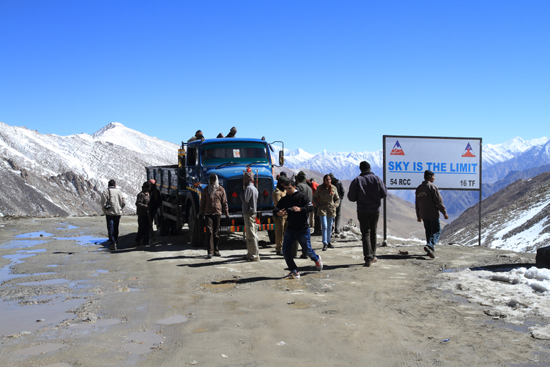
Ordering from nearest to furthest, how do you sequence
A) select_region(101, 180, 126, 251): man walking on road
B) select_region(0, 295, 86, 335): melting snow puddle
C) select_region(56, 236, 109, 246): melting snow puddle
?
select_region(0, 295, 86, 335): melting snow puddle → select_region(101, 180, 126, 251): man walking on road → select_region(56, 236, 109, 246): melting snow puddle

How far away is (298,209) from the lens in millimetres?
8602

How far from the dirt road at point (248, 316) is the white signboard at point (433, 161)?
3.02 meters

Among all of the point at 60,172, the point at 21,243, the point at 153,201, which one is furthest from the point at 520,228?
the point at 60,172

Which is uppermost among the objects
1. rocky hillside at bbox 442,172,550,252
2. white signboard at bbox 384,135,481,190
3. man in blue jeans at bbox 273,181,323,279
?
white signboard at bbox 384,135,481,190

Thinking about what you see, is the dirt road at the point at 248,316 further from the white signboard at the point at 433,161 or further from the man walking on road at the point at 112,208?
the white signboard at the point at 433,161

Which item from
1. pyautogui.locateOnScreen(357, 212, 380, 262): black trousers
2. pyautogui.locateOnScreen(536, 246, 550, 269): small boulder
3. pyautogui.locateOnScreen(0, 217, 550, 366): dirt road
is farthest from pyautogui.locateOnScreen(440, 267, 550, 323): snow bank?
pyautogui.locateOnScreen(357, 212, 380, 262): black trousers

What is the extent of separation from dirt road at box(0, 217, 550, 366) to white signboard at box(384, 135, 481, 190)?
3.02 meters

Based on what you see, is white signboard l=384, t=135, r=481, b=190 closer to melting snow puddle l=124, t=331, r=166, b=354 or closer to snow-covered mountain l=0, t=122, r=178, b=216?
melting snow puddle l=124, t=331, r=166, b=354

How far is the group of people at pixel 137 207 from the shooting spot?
1333 centimetres

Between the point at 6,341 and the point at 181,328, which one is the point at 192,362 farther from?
the point at 6,341

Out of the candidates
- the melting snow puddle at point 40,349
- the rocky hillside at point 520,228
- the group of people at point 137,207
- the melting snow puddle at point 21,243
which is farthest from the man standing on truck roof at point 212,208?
the rocky hillside at point 520,228

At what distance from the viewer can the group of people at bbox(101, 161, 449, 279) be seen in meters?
8.78

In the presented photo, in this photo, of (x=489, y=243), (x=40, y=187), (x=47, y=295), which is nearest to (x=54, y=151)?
(x=40, y=187)

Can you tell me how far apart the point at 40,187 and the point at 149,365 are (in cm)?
10276
